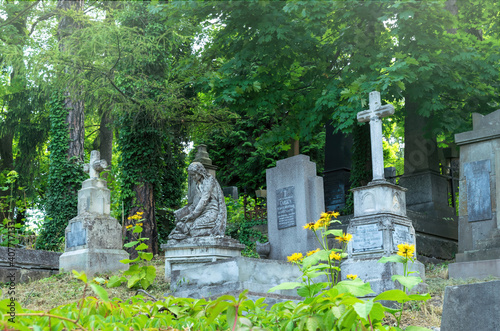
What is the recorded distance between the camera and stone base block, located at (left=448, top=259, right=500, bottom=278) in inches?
360

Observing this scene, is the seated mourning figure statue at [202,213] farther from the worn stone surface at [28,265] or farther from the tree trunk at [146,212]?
the tree trunk at [146,212]

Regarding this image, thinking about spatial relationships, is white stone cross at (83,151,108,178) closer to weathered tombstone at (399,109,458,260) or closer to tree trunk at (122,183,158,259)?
tree trunk at (122,183,158,259)

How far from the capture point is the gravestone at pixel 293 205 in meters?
10.6

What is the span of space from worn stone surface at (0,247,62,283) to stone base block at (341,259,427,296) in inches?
224

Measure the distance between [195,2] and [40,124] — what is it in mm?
9807

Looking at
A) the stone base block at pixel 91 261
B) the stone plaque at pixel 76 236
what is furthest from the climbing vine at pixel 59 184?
the stone base block at pixel 91 261

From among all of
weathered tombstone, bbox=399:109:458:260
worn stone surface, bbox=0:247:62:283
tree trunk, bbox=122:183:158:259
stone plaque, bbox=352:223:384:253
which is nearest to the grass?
worn stone surface, bbox=0:247:62:283

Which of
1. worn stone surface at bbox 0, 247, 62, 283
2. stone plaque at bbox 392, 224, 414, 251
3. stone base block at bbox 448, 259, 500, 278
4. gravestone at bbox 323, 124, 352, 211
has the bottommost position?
stone base block at bbox 448, 259, 500, 278

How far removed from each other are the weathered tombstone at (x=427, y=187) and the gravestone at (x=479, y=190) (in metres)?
2.76

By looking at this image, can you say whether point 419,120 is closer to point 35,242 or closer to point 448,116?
point 448,116

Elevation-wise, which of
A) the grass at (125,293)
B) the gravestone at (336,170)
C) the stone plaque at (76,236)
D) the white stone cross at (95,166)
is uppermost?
the gravestone at (336,170)

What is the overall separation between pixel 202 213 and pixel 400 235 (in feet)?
10.8

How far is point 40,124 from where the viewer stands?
2044cm

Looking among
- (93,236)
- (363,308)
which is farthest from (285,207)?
(363,308)
